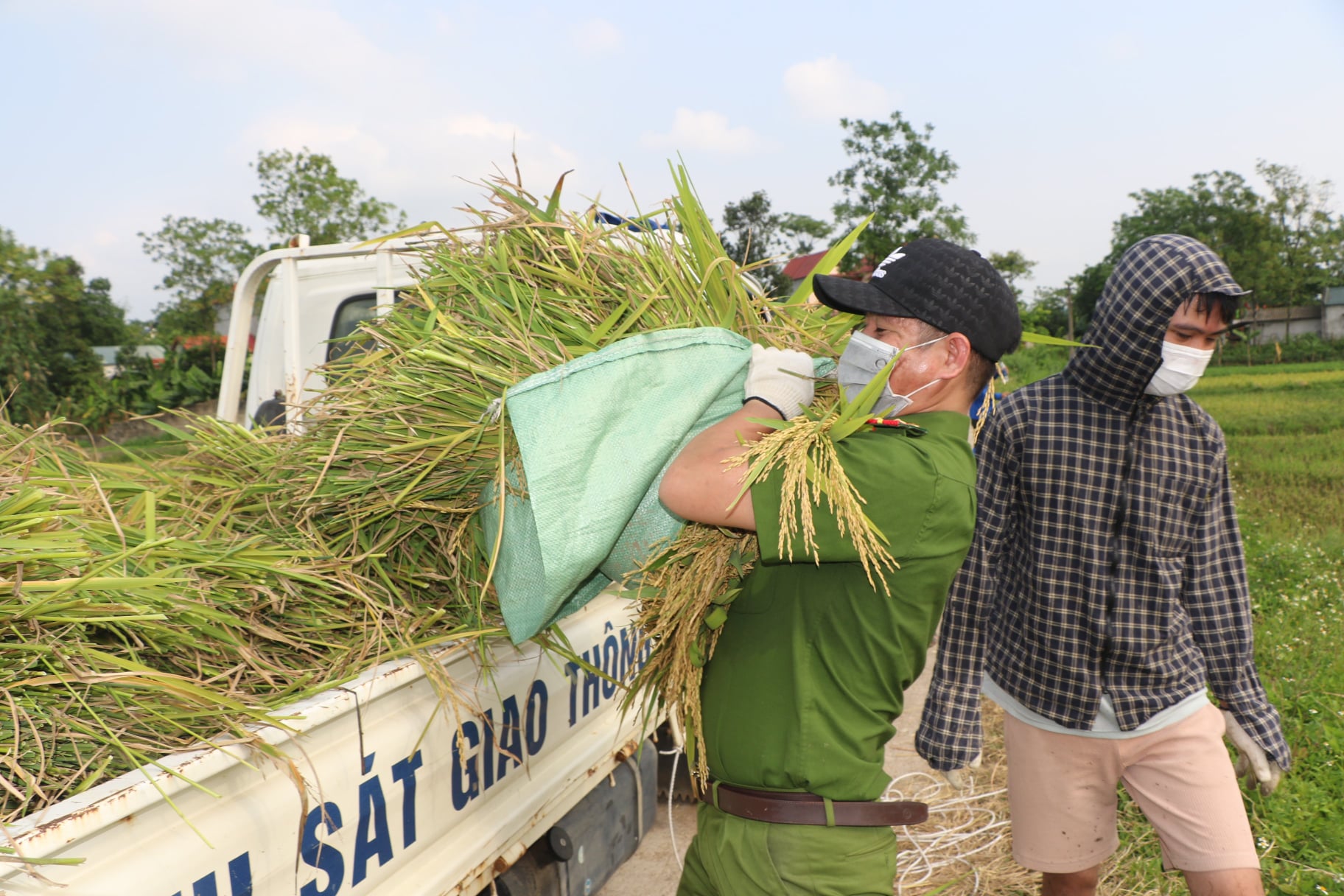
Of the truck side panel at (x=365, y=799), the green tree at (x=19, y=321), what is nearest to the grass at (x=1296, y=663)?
the truck side panel at (x=365, y=799)

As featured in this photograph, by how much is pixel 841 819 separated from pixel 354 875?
947mm

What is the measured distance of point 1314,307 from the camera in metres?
34.9

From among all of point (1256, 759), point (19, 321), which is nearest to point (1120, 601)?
point (1256, 759)

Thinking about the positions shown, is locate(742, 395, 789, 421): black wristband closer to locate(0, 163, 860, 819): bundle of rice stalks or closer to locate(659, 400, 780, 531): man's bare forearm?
locate(659, 400, 780, 531): man's bare forearm

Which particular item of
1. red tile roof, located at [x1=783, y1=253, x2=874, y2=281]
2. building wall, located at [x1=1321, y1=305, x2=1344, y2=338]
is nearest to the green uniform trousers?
red tile roof, located at [x1=783, y1=253, x2=874, y2=281]

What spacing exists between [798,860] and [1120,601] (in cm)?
136

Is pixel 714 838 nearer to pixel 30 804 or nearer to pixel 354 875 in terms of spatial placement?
pixel 354 875

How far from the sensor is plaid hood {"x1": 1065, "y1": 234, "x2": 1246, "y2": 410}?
2459mm

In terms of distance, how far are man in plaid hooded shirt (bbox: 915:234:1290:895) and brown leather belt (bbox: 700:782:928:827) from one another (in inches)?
37.5

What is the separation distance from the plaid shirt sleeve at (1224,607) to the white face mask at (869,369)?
1305 millimetres

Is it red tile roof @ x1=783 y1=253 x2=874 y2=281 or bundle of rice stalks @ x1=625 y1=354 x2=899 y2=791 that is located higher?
red tile roof @ x1=783 y1=253 x2=874 y2=281

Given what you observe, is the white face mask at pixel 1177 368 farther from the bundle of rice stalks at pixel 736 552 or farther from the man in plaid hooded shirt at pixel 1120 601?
the bundle of rice stalks at pixel 736 552

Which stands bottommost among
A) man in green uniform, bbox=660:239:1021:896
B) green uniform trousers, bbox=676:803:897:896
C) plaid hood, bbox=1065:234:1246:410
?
green uniform trousers, bbox=676:803:897:896

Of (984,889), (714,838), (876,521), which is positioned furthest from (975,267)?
(984,889)
